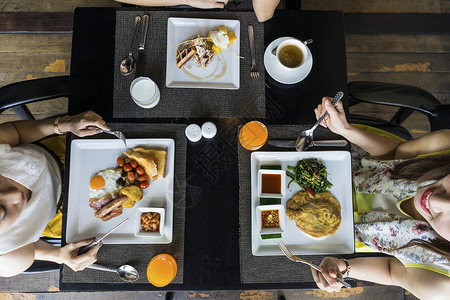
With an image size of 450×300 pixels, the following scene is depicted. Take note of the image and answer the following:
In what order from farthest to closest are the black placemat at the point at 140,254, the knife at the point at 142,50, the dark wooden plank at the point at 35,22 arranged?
the dark wooden plank at the point at 35,22
the knife at the point at 142,50
the black placemat at the point at 140,254

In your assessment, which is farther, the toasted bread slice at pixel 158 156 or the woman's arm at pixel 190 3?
the woman's arm at pixel 190 3

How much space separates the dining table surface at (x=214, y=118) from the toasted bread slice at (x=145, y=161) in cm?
11

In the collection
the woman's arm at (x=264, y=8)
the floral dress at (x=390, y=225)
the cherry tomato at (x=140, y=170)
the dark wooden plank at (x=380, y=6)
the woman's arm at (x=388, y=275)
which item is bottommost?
the woman's arm at (x=388, y=275)

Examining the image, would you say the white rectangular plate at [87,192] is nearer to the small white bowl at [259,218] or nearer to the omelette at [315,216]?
the small white bowl at [259,218]

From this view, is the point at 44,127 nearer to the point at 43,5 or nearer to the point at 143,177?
the point at 143,177

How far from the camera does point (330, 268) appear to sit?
1.27m

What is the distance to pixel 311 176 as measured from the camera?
136 cm

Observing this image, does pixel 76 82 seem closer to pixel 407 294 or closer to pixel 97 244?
pixel 97 244

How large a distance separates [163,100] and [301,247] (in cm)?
92

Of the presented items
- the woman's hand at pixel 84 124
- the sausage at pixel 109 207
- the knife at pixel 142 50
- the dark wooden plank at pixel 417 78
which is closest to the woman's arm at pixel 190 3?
the knife at pixel 142 50

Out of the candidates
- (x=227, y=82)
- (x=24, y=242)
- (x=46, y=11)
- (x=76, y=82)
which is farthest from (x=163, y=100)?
(x=46, y=11)

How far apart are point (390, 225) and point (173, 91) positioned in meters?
1.16

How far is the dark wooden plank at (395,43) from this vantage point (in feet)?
8.18

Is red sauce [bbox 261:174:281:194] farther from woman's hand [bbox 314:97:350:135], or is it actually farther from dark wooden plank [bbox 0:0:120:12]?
dark wooden plank [bbox 0:0:120:12]
